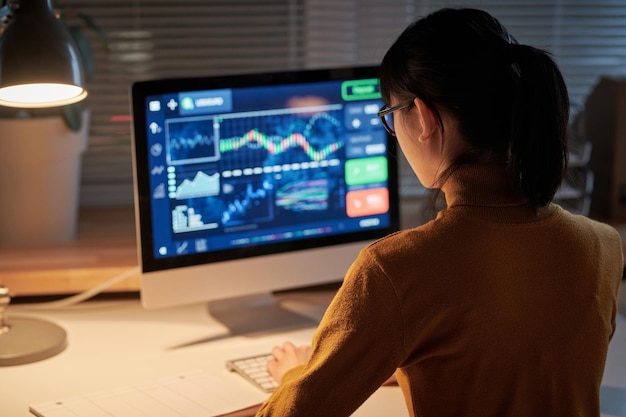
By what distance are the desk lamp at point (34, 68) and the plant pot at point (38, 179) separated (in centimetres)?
38

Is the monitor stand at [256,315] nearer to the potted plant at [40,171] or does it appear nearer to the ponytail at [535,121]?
the potted plant at [40,171]

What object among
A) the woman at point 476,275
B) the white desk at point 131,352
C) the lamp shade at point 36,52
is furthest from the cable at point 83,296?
the woman at point 476,275

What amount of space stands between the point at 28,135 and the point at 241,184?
574 millimetres

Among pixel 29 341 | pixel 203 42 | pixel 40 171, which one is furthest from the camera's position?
pixel 203 42

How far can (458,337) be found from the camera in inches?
44.0

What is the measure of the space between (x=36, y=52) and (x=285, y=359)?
637 millimetres

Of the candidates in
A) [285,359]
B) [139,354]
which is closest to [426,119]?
[285,359]

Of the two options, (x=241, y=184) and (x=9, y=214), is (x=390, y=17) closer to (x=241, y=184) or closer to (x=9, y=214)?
(x=241, y=184)

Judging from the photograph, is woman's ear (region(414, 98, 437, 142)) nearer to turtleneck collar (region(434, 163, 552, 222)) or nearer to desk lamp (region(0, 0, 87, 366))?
turtleneck collar (region(434, 163, 552, 222))

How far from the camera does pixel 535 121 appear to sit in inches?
44.8

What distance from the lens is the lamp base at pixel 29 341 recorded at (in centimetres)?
164

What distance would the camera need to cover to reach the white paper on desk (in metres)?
1.43

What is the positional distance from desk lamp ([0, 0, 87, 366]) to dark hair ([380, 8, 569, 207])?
2.05 ft

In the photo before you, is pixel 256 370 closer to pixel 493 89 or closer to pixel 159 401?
pixel 159 401
